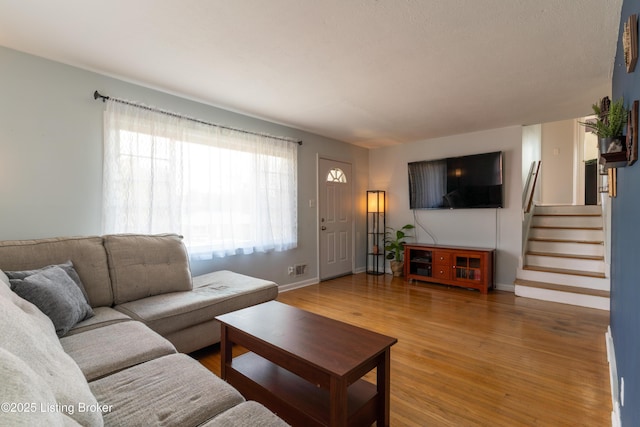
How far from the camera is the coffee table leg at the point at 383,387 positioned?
61.0 inches

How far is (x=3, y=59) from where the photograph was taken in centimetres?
226

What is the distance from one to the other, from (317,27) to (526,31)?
143 cm

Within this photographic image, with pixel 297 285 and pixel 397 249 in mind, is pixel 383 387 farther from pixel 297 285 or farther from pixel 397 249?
pixel 397 249

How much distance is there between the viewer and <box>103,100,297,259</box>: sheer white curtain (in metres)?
2.74

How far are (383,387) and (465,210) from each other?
3.88 metres

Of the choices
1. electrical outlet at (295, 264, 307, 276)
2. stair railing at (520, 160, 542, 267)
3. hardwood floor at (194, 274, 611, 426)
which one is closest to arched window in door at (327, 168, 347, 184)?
electrical outlet at (295, 264, 307, 276)

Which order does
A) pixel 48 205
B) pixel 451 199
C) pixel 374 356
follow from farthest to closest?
pixel 451 199, pixel 48 205, pixel 374 356

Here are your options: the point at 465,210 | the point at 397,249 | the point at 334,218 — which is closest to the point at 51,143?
the point at 334,218

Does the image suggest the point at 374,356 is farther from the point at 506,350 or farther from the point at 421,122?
the point at 421,122

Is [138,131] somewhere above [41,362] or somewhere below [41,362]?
above

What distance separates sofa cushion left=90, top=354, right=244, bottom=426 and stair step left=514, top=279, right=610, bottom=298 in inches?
164

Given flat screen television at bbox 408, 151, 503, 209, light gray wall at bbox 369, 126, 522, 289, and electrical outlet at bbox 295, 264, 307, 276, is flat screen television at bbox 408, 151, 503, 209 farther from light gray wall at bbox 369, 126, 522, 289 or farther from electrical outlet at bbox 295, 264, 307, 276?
electrical outlet at bbox 295, 264, 307, 276

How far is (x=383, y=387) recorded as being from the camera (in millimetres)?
1556

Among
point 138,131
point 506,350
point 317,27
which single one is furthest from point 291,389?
point 138,131
